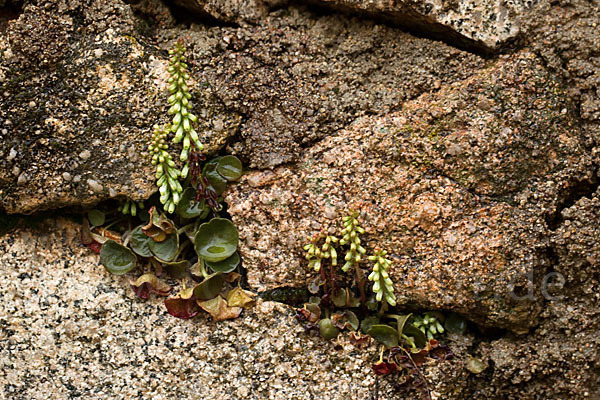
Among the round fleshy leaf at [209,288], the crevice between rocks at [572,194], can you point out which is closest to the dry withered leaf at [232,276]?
the round fleshy leaf at [209,288]

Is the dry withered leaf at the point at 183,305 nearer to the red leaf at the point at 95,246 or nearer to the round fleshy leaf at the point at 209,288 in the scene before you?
the round fleshy leaf at the point at 209,288

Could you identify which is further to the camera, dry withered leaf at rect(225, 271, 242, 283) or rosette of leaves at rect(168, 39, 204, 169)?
dry withered leaf at rect(225, 271, 242, 283)

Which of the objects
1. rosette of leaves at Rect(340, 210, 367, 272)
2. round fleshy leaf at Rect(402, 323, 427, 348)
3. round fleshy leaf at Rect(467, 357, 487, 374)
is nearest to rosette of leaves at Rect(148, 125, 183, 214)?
rosette of leaves at Rect(340, 210, 367, 272)

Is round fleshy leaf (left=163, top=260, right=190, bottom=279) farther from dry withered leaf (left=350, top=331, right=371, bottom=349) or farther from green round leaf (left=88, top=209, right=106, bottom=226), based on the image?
dry withered leaf (left=350, top=331, right=371, bottom=349)

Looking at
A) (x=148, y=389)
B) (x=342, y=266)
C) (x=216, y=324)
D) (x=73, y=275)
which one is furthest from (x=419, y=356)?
(x=73, y=275)

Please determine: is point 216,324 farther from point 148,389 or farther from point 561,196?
point 561,196

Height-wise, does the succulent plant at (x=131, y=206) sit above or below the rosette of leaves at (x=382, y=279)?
below
